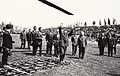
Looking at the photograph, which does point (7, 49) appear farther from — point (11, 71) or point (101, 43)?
point (101, 43)

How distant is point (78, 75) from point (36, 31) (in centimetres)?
573

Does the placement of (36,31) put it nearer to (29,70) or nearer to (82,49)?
(82,49)

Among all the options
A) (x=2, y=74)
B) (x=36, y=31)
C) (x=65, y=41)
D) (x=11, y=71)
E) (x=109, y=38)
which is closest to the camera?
(x=2, y=74)

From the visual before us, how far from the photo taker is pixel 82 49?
47.5ft

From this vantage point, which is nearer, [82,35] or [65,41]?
[65,41]

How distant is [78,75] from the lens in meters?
8.98

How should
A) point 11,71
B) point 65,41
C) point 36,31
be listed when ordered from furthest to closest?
point 36,31 → point 65,41 → point 11,71

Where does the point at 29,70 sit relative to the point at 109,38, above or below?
below

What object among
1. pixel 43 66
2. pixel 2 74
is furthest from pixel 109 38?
pixel 2 74

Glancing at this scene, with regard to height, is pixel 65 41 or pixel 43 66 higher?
pixel 65 41

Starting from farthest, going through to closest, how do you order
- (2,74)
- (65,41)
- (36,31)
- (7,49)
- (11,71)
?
(36,31)
(65,41)
(7,49)
(11,71)
(2,74)

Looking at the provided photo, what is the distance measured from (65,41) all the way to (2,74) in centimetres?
485

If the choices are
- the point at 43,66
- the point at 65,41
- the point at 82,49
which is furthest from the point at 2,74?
the point at 82,49

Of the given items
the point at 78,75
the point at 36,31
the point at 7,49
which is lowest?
the point at 78,75
